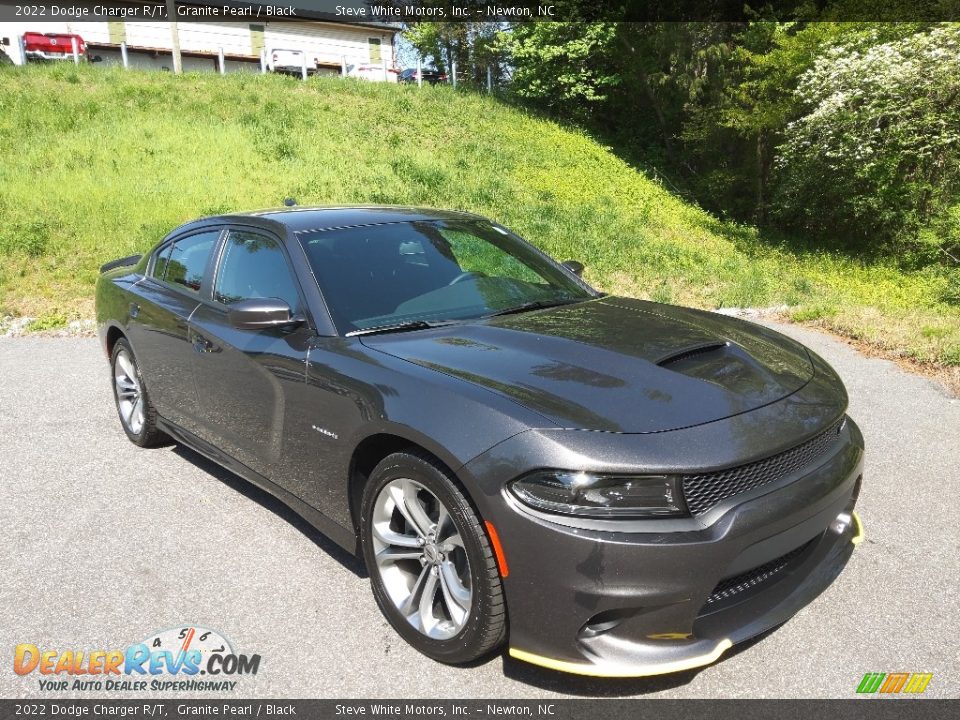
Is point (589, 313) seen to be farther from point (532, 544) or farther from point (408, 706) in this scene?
point (408, 706)

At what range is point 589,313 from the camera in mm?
3479

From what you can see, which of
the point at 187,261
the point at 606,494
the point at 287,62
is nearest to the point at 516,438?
the point at 606,494

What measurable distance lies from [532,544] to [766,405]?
1.01m

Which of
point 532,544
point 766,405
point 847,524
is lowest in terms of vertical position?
point 847,524

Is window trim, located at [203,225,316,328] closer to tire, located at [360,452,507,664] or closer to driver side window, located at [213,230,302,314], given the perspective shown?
driver side window, located at [213,230,302,314]

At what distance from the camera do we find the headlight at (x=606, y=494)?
7.25ft

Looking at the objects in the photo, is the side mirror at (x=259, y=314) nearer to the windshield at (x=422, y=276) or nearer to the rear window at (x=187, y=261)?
the windshield at (x=422, y=276)

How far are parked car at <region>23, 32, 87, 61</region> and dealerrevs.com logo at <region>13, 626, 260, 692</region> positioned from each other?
30707 millimetres

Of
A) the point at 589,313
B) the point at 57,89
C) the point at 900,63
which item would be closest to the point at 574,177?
the point at 900,63

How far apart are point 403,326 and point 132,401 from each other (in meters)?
2.77

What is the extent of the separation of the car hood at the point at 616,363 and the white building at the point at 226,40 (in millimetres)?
33361

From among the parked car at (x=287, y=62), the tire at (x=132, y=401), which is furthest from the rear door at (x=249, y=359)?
the parked car at (x=287, y=62)

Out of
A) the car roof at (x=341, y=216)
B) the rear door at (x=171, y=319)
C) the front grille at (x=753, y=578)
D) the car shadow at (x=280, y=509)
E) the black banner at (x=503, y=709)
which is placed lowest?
the car shadow at (x=280, y=509)

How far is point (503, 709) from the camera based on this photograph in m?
2.41
